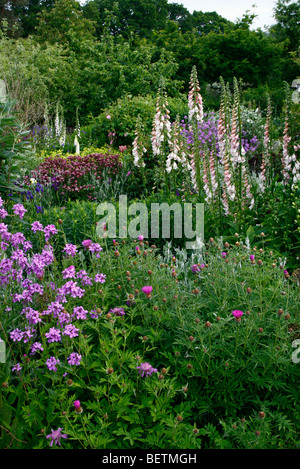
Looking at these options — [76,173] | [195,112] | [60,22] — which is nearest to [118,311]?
[195,112]

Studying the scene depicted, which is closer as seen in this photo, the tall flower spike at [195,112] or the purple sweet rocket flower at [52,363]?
the purple sweet rocket flower at [52,363]

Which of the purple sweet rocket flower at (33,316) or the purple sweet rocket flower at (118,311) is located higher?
the purple sweet rocket flower at (33,316)

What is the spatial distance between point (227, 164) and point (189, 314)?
8.89 ft

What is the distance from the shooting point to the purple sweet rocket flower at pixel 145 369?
207 centimetres

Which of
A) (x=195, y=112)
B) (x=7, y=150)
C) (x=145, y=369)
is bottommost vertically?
(x=145, y=369)

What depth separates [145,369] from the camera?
2.07m

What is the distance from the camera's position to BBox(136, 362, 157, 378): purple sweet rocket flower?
2.07 metres

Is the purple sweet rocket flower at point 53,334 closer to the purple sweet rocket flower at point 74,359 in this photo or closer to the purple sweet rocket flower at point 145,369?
the purple sweet rocket flower at point 74,359

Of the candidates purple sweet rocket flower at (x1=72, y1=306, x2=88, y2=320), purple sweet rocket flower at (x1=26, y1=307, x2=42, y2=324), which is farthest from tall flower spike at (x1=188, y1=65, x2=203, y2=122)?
purple sweet rocket flower at (x1=26, y1=307, x2=42, y2=324)
